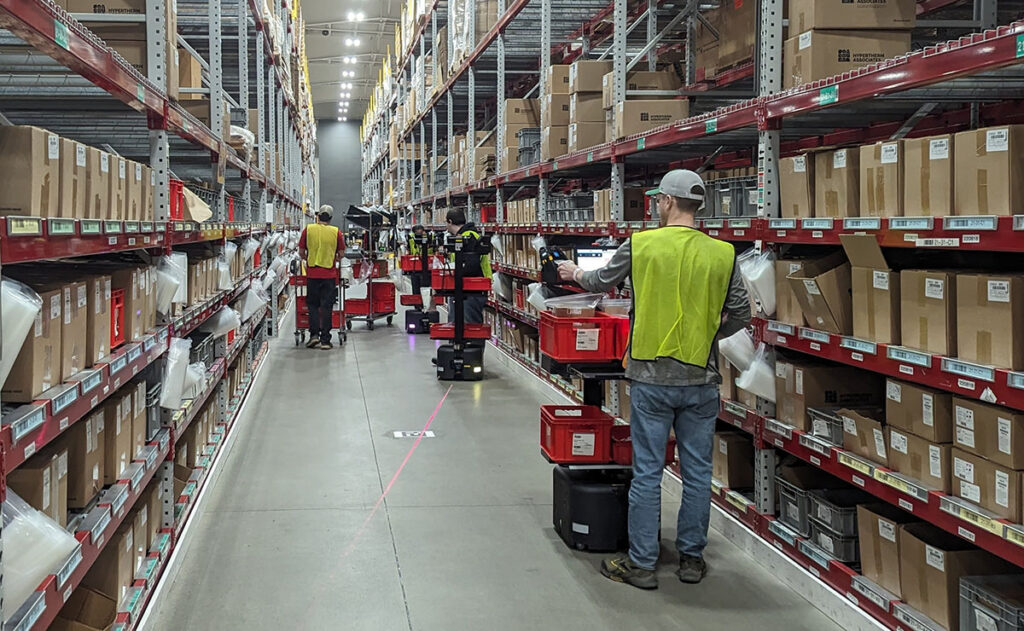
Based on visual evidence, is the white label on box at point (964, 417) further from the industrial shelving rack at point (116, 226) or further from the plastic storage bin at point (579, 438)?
the industrial shelving rack at point (116, 226)

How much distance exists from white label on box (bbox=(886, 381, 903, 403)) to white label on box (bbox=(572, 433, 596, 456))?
1.54 m

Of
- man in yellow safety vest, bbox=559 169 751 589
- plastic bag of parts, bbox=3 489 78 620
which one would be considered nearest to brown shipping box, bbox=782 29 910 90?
man in yellow safety vest, bbox=559 169 751 589

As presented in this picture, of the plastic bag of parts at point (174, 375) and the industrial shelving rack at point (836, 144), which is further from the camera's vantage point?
the plastic bag of parts at point (174, 375)

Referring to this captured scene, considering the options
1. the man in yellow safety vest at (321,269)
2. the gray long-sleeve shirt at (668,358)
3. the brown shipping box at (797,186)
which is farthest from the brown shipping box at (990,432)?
the man in yellow safety vest at (321,269)

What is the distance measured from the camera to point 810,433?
13.7 ft

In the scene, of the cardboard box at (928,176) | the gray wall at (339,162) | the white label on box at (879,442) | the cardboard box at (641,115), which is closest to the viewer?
the cardboard box at (928,176)

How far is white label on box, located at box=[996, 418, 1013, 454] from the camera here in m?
2.97

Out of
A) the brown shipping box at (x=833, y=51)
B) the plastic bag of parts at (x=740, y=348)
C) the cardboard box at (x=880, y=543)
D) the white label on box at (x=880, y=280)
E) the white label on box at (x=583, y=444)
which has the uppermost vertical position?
the brown shipping box at (x=833, y=51)

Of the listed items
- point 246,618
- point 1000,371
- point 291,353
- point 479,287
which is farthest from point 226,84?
point 1000,371

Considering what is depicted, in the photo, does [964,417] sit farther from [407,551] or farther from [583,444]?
[407,551]

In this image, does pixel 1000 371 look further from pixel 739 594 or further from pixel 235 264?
pixel 235 264

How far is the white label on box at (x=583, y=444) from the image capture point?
469 cm

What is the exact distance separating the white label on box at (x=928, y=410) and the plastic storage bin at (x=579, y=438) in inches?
65.9

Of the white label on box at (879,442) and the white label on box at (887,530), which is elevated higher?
the white label on box at (879,442)
